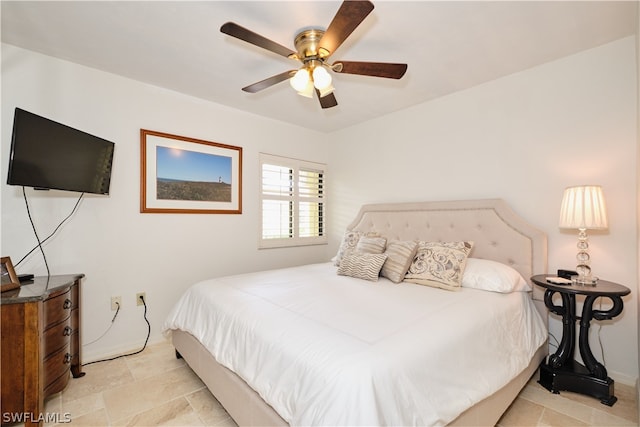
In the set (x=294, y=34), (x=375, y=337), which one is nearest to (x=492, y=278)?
(x=375, y=337)

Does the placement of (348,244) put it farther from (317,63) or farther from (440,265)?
(317,63)

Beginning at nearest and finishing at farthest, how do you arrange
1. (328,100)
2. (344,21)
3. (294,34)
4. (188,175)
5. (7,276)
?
1. (344,21)
2. (7,276)
3. (294,34)
4. (328,100)
5. (188,175)

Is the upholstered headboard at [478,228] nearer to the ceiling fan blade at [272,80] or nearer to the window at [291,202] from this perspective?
the window at [291,202]

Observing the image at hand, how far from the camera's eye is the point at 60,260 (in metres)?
2.35

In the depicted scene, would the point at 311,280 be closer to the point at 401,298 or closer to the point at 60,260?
the point at 401,298

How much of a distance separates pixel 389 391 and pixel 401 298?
898 millimetres

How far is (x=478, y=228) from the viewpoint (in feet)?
8.81

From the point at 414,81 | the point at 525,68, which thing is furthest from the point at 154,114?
the point at 525,68

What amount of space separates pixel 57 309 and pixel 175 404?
1.00 metres

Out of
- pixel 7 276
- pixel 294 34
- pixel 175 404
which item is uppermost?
pixel 294 34

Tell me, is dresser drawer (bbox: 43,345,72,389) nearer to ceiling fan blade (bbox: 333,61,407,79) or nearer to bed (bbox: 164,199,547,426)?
bed (bbox: 164,199,547,426)

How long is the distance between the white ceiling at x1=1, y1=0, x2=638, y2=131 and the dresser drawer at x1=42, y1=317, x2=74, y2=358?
2.00m

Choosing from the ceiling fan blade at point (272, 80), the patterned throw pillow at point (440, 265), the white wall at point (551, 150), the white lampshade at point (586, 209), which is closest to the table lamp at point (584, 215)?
the white lampshade at point (586, 209)

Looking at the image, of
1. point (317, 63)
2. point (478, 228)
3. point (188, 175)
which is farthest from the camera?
point (188, 175)
